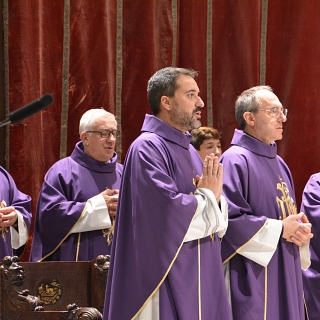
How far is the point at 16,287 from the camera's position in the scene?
3355 mm

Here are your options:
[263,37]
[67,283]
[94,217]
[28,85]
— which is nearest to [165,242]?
[67,283]

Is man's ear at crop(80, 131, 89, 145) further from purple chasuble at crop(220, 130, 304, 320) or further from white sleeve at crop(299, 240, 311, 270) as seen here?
white sleeve at crop(299, 240, 311, 270)

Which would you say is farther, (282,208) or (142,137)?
(282,208)

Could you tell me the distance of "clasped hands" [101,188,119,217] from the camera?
4576 millimetres

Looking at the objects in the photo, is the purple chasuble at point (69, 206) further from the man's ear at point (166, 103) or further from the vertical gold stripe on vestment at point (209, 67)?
the vertical gold stripe on vestment at point (209, 67)

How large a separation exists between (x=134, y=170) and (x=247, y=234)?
86cm

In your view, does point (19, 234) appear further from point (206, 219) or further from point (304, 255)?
point (304, 255)

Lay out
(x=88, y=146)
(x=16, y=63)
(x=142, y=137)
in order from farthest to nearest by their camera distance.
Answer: (x=16, y=63) → (x=88, y=146) → (x=142, y=137)

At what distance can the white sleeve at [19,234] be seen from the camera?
479 centimetres

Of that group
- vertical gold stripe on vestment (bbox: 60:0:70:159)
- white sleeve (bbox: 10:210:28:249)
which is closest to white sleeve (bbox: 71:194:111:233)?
white sleeve (bbox: 10:210:28:249)

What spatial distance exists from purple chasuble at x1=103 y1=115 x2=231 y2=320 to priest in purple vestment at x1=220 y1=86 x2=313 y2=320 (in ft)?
1.40

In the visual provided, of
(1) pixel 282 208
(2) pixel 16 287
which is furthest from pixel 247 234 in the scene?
(2) pixel 16 287

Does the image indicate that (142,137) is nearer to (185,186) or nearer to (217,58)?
(185,186)

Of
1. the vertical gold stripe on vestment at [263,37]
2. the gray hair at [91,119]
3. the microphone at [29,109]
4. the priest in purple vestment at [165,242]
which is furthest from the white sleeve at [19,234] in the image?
the vertical gold stripe on vestment at [263,37]
